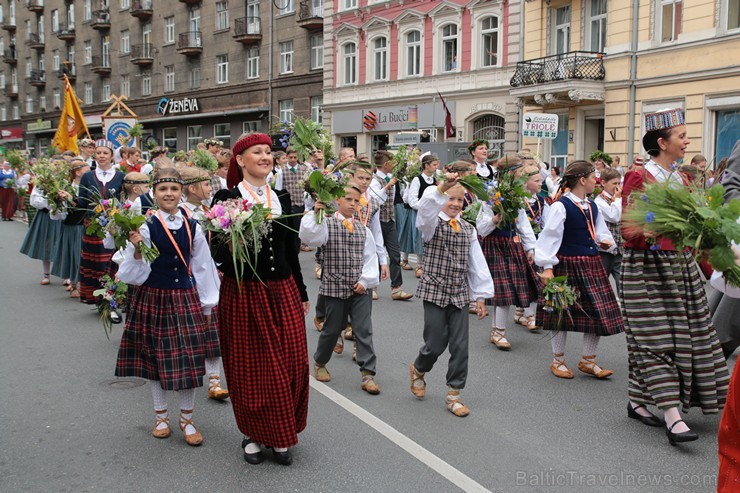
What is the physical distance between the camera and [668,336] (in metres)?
5.30

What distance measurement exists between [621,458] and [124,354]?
3.42 m

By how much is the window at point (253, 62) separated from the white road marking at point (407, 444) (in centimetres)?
3661

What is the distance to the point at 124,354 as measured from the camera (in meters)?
5.30

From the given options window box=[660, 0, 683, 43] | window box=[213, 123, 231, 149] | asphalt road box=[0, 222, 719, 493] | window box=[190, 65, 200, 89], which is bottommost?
asphalt road box=[0, 222, 719, 493]

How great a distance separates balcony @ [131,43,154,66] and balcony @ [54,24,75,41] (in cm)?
1222

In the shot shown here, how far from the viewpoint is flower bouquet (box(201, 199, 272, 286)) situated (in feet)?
15.2

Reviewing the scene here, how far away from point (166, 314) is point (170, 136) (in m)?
46.6

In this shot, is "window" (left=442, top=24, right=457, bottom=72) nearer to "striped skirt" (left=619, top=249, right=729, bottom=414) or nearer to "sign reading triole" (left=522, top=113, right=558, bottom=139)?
"sign reading triole" (left=522, top=113, right=558, bottom=139)

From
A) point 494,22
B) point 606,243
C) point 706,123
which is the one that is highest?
point 494,22

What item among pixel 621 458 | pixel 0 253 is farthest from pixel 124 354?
pixel 0 253

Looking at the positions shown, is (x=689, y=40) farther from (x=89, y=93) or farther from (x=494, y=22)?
(x=89, y=93)

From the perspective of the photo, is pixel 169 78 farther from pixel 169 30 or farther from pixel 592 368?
pixel 592 368

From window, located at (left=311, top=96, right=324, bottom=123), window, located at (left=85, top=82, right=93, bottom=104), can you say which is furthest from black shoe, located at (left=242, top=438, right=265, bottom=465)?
window, located at (left=85, top=82, right=93, bottom=104)

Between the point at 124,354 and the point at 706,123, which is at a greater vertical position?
the point at 706,123
